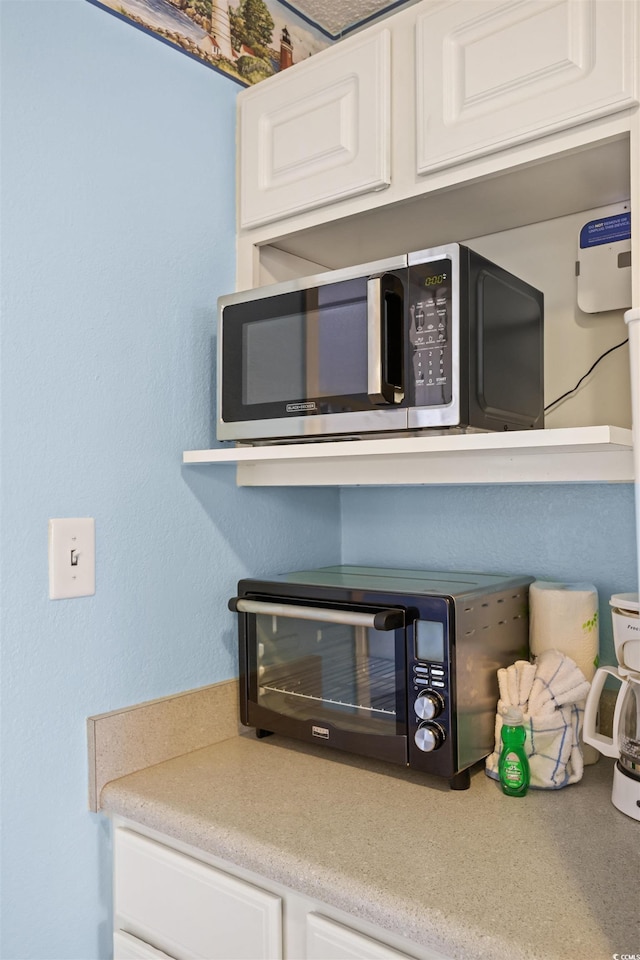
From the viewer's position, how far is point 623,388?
1315 mm

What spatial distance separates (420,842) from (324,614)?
0.40m

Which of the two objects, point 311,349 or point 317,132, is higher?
point 317,132

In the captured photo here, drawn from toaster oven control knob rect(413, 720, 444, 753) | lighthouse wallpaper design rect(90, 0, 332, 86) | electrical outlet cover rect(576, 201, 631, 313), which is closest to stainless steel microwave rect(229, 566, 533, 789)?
toaster oven control knob rect(413, 720, 444, 753)

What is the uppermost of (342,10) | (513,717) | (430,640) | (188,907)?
(342,10)

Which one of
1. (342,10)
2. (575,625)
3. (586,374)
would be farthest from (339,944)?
(342,10)

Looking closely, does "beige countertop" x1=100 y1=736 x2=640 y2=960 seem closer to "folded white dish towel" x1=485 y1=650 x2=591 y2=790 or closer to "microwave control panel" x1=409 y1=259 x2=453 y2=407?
"folded white dish towel" x1=485 y1=650 x2=591 y2=790

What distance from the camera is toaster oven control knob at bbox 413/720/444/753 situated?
1.15 meters

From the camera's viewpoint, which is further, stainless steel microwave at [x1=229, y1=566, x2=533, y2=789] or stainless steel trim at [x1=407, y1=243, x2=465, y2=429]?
stainless steel microwave at [x1=229, y1=566, x2=533, y2=789]

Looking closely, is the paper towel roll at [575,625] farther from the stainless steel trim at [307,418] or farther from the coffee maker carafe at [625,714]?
the stainless steel trim at [307,418]

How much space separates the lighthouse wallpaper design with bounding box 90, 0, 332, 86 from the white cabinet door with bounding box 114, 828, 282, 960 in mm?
1434

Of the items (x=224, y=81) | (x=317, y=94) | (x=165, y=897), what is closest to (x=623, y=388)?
(x=317, y=94)

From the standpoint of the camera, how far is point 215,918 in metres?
1.06

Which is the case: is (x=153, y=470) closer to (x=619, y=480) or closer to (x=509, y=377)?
Answer: (x=509, y=377)

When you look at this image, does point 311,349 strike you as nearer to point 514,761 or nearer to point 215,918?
point 514,761
